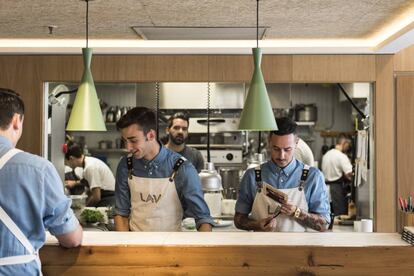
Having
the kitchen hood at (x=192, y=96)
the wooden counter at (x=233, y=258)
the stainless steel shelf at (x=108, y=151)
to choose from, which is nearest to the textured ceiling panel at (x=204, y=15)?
the wooden counter at (x=233, y=258)

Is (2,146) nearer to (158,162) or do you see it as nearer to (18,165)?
(18,165)

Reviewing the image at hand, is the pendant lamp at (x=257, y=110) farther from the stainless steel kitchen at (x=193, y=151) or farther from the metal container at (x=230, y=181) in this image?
the metal container at (x=230, y=181)

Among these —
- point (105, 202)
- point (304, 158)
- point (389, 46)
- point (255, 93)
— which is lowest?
point (105, 202)

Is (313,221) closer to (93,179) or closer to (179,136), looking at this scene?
(179,136)

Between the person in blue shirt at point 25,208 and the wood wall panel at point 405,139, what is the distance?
327cm

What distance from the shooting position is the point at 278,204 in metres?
3.21

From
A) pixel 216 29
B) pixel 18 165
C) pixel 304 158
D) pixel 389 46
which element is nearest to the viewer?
pixel 18 165

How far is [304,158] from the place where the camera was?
5055 mm

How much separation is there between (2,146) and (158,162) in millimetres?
1448

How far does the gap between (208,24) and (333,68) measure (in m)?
1.33

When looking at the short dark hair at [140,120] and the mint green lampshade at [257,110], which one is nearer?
the mint green lampshade at [257,110]

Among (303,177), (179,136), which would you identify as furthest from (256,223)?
(179,136)

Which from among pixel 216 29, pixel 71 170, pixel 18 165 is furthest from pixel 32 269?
pixel 71 170

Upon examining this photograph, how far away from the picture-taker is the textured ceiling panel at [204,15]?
3.17 meters
